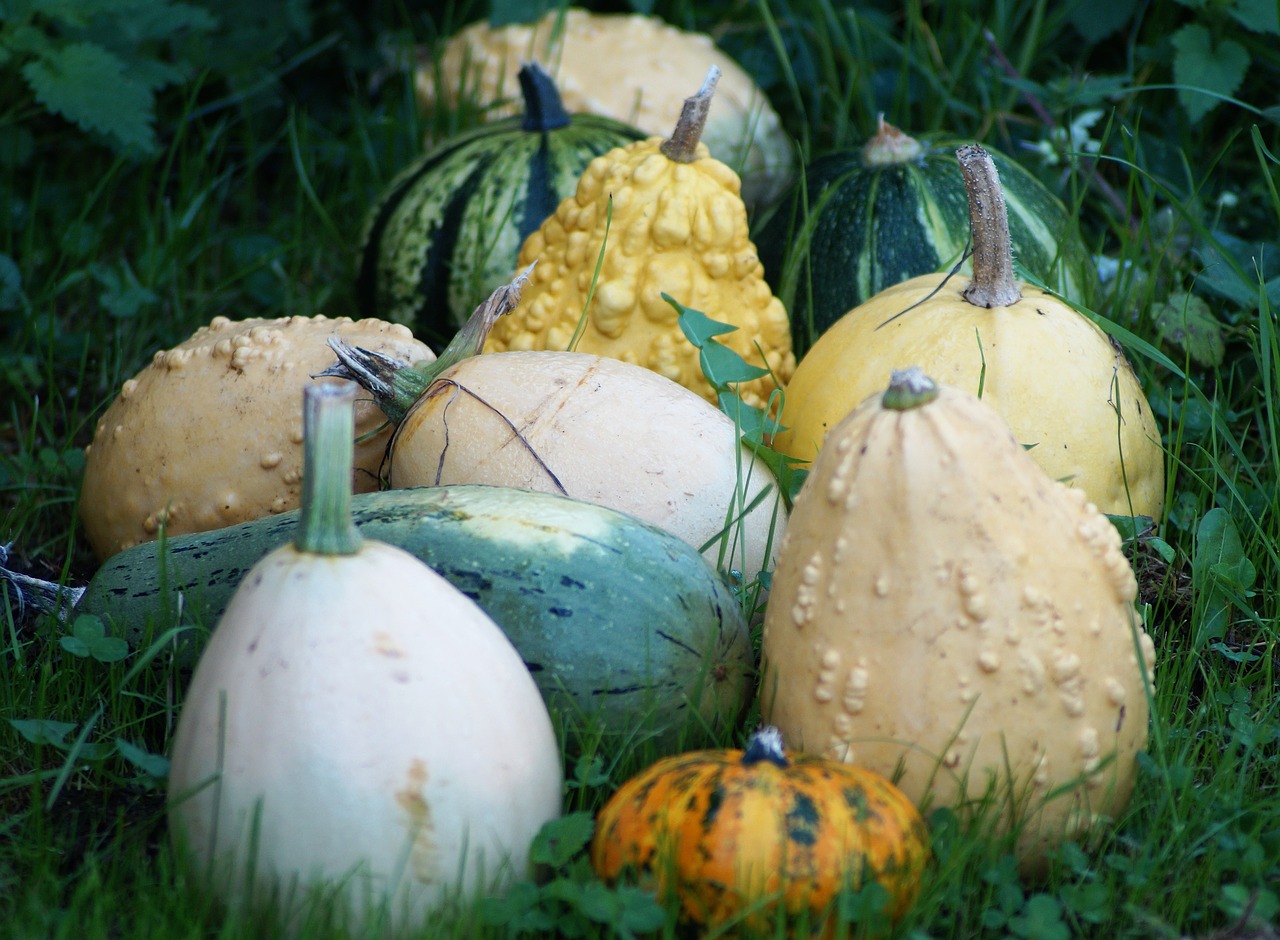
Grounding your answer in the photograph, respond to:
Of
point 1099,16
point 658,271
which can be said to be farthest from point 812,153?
point 658,271

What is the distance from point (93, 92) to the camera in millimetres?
3143

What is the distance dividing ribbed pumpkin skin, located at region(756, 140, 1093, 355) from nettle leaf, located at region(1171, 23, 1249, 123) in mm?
456

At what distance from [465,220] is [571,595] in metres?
1.70

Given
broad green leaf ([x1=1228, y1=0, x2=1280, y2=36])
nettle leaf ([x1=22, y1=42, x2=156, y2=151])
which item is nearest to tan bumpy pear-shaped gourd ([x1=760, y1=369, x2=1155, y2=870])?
broad green leaf ([x1=1228, y1=0, x2=1280, y2=36])

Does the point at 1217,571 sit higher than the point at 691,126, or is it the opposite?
the point at 691,126

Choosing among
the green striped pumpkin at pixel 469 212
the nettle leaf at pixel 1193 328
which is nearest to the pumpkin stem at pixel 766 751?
the nettle leaf at pixel 1193 328

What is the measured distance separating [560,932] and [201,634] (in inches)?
31.4

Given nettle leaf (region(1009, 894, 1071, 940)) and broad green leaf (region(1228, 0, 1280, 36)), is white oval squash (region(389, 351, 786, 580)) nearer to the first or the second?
nettle leaf (region(1009, 894, 1071, 940))

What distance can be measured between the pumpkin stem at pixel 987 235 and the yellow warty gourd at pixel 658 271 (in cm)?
48

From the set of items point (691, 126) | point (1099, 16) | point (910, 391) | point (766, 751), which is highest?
point (1099, 16)

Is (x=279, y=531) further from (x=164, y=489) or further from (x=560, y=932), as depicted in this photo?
(x=560, y=932)

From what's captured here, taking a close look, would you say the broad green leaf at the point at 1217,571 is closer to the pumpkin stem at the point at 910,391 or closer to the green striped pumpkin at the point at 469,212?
the pumpkin stem at the point at 910,391

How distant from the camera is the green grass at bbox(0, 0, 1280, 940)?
1665 millimetres

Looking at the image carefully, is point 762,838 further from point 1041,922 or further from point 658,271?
point 658,271
